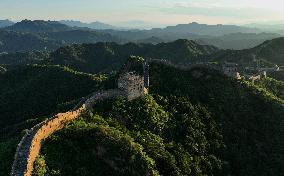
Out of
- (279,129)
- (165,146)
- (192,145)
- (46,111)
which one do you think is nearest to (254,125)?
(279,129)

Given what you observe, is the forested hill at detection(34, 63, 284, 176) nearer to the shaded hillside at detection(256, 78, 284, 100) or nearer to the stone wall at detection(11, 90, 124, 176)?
the stone wall at detection(11, 90, 124, 176)

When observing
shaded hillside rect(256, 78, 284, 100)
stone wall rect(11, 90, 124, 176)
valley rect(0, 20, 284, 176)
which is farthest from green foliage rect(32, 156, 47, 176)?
shaded hillside rect(256, 78, 284, 100)

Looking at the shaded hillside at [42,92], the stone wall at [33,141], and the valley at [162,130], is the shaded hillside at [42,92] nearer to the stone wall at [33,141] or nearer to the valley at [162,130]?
the valley at [162,130]

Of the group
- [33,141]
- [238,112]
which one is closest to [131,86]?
[238,112]

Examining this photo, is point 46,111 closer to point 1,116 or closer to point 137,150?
point 1,116

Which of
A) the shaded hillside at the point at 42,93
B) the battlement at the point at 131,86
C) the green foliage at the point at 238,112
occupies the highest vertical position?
the battlement at the point at 131,86

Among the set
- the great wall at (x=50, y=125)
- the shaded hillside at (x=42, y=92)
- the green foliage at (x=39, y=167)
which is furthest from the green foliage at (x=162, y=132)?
the shaded hillside at (x=42, y=92)

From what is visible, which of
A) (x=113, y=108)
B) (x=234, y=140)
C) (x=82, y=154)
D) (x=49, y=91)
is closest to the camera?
(x=82, y=154)

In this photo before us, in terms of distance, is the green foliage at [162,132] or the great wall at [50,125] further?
the green foliage at [162,132]
